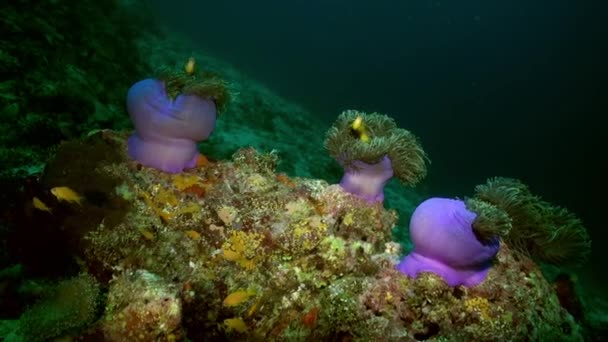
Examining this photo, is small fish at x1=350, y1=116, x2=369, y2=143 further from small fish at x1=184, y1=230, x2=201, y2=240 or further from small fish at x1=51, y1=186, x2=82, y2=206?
small fish at x1=51, y1=186, x2=82, y2=206

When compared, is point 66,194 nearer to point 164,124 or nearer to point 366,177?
point 164,124

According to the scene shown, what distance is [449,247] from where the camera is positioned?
9.77 ft

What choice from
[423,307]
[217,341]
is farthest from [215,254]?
[423,307]

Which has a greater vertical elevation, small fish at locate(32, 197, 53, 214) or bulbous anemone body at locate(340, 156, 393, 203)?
bulbous anemone body at locate(340, 156, 393, 203)

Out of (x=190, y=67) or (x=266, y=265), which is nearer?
(x=266, y=265)

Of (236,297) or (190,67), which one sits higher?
(190,67)

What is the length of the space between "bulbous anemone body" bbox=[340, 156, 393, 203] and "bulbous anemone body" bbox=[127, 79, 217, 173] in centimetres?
139

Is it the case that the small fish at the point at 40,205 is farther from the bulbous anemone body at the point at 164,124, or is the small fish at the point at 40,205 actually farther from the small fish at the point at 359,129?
the small fish at the point at 359,129

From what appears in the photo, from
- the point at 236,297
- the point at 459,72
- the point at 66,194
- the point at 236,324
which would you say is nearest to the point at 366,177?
the point at 236,297

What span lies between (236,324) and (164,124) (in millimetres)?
1777

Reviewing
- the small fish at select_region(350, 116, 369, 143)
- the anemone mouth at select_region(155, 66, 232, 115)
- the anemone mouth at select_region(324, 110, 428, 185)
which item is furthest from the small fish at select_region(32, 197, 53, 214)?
the small fish at select_region(350, 116, 369, 143)

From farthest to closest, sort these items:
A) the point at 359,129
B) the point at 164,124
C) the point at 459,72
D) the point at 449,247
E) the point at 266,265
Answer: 1. the point at 459,72
2. the point at 359,129
3. the point at 164,124
4. the point at 266,265
5. the point at 449,247

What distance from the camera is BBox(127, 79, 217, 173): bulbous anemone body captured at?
330cm

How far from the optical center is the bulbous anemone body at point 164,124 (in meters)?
3.30
